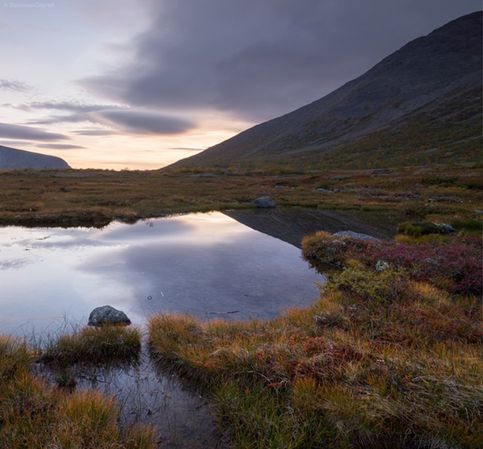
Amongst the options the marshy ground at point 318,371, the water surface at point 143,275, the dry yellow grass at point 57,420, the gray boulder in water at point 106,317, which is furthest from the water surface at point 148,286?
the dry yellow grass at point 57,420

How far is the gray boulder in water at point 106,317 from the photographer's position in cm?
1026

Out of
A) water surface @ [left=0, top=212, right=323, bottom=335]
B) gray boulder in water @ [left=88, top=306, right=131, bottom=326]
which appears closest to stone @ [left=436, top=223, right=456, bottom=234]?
water surface @ [left=0, top=212, right=323, bottom=335]

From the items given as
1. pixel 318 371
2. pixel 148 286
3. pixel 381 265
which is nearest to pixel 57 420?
pixel 318 371

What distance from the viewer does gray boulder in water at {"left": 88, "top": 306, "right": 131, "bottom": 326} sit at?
10261 millimetres

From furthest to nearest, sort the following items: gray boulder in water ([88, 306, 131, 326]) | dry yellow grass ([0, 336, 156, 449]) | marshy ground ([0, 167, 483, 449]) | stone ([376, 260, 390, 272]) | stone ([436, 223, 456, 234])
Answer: stone ([436, 223, 456, 234]) < stone ([376, 260, 390, 272]) < gray boulder in water ([88, 306, 131, 326]) < marshy ground ([0, 167, 483, 449]) < dry yellow grass ([0, 336, 156, 449])

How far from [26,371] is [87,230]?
70.0 ft

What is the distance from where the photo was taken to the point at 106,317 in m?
10.3

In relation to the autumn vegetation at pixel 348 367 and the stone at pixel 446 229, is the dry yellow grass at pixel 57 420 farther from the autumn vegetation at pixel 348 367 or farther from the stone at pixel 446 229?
the stone at pixel 446 229

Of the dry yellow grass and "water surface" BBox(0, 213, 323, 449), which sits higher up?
the dry yellow grass

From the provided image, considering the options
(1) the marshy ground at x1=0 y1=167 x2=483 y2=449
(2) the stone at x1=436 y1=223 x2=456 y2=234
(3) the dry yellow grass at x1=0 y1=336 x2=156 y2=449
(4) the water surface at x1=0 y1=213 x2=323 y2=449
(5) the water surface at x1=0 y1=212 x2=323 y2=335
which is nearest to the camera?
(3) the dry yellow grass at x1=0 y1=336 x2=156 y2=449

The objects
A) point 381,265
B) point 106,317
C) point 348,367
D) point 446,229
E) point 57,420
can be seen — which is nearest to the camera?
point 57,420

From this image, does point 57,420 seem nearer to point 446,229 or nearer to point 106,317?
point 106,317

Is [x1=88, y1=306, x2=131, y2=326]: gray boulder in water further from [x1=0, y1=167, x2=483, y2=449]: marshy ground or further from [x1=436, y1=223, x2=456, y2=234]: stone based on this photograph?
[x1=436, y1=223, x2=456, y2=234]: stone

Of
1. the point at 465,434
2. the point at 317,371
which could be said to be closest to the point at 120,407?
the point at 317,371
